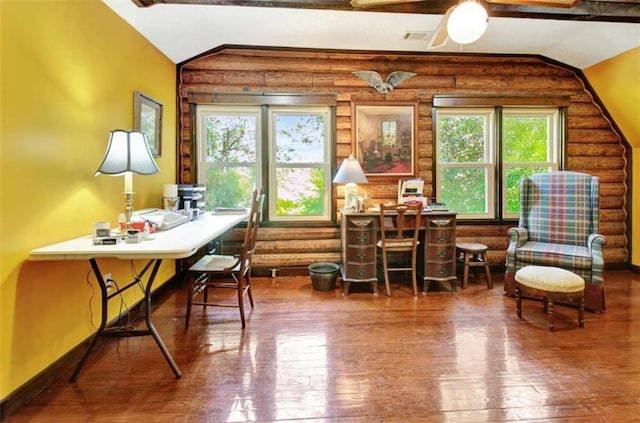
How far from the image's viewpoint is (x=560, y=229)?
362 centimetres

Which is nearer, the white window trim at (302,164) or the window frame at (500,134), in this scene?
the white window trim at (302,164)

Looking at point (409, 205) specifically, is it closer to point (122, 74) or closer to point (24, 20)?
point (122, 74)

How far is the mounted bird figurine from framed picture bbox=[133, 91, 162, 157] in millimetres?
2243

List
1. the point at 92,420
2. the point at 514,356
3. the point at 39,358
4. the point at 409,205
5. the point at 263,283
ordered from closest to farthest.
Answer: the point at 92,420 < the point at 39,358 < the point at 514,356 < the point at 409,205 < the point at 263,283

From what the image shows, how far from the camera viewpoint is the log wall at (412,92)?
4184mm

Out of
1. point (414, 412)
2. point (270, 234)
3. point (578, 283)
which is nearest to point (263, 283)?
point (270, 234)

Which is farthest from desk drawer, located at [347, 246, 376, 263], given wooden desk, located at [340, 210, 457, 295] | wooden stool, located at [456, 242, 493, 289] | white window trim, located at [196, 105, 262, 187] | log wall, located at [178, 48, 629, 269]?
white window trim, located at [196, 105, 262, 187]

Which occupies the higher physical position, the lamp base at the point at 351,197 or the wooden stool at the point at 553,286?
the lamp base at the point at 351,197

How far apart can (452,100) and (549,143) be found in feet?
4.66

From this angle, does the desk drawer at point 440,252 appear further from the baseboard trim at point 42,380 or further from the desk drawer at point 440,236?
the baseboard trim at point 42,380

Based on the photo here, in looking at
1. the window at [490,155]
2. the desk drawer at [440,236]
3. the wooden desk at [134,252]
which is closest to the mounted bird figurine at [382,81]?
the window at [490,155]

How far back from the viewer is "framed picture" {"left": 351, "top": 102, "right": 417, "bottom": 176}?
429cm

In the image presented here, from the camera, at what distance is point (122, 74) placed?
9.40ft

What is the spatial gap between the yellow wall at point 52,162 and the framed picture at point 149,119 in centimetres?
19
